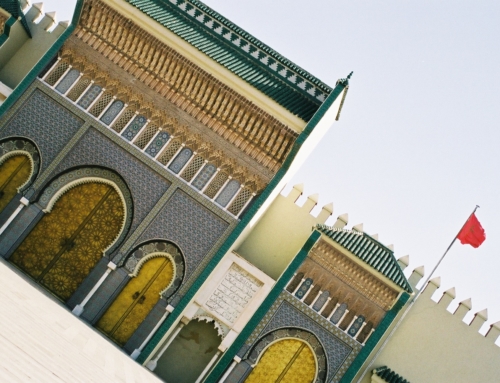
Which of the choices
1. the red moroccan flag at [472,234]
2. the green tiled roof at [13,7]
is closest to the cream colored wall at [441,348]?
the red moroccan flag at [472,234]

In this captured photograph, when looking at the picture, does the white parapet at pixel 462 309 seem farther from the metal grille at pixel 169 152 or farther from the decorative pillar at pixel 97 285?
the decorative pillar at pixel 97 285

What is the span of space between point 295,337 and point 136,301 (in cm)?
300

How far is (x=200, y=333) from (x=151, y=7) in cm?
648

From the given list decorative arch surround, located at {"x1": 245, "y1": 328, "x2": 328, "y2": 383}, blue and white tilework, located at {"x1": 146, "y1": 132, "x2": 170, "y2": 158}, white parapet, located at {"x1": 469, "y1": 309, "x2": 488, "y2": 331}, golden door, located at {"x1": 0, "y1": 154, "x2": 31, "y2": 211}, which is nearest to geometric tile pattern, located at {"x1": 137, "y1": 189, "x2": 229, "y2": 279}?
blue and white tilework, located at {"x1": 146, "y1": 132, "x2": 170, "y2": 158}

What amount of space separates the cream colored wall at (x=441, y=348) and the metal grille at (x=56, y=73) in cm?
846

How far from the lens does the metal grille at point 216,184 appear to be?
11734 millimetres

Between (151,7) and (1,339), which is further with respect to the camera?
(151,7)

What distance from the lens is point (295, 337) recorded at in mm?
11383

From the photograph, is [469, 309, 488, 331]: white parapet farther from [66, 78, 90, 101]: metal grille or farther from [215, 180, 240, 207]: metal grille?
[66, 78, 90, 101]: metal grille

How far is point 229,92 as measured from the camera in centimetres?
1173

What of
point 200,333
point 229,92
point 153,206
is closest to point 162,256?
point 153,206

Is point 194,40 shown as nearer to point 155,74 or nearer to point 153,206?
point 155,74

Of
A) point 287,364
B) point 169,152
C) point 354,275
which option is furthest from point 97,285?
point 354,275

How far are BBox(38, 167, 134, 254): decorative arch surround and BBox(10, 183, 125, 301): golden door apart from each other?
11 centimetres
